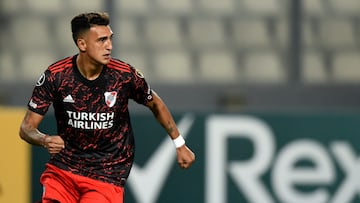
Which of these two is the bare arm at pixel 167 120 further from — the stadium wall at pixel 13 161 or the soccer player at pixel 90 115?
the stadium wall at pixel 13 161

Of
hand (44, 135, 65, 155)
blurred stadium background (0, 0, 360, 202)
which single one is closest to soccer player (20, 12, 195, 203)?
hand (44, 135, 65, 155)

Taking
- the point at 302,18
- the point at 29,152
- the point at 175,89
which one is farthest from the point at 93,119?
the point at 302,18

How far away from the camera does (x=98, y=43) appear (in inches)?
265

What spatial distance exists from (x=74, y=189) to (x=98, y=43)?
0.89m

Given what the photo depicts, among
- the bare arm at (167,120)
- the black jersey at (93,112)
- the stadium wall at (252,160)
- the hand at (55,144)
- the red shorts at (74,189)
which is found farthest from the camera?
the stadium wall at (252,160)

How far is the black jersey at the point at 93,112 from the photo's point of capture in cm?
682

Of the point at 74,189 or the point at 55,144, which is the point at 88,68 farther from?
the point at 74,189

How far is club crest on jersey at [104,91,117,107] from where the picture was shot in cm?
685

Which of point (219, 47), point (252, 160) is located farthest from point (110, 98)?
point (219, 47)

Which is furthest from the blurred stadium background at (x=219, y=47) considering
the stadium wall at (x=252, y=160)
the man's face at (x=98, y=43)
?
the man's face at (x=98, y=43)

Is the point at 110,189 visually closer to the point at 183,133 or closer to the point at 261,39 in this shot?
the point at 183,133

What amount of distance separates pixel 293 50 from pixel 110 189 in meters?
3.97

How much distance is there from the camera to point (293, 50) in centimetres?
1057

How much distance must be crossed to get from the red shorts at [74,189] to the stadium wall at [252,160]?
2.52 metres
